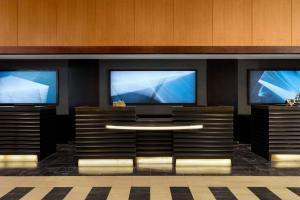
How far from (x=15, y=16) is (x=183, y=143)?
4054 millimetres

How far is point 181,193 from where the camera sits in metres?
4.48

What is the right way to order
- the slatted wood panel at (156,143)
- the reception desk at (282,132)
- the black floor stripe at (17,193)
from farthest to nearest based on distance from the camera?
the reception desk at (282,132) < the slatted wood panel at (156,143) < the black floor stripe at (17,193)

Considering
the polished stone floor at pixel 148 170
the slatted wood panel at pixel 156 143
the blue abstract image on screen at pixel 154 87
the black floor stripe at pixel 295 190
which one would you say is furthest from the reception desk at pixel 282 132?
the blue abstract image on screen at pixel 154 87

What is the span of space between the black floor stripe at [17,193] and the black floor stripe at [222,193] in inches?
85.2

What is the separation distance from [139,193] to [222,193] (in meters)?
0.95

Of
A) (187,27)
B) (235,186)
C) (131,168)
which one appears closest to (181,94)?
(187,27)

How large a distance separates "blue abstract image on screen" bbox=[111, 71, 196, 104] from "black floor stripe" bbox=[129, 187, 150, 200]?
4541mm

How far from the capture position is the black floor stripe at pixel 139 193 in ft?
14.1

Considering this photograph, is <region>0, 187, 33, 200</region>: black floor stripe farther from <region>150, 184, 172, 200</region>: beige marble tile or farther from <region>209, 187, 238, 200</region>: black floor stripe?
<region>209, 187, 238, 200</region>: black floor stripe

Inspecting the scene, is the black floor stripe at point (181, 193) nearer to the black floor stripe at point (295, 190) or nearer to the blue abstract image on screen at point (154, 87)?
the black floor stripe at point (295, 190)

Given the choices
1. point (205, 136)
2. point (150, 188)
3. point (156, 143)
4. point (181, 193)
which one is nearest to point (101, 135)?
point (156, 143)

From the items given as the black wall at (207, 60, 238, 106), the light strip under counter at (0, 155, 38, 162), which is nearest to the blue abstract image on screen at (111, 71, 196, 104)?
the black wall at (207, 60, 238, 106)

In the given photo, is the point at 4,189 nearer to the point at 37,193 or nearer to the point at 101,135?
the point at 37,193

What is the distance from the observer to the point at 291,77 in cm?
909
